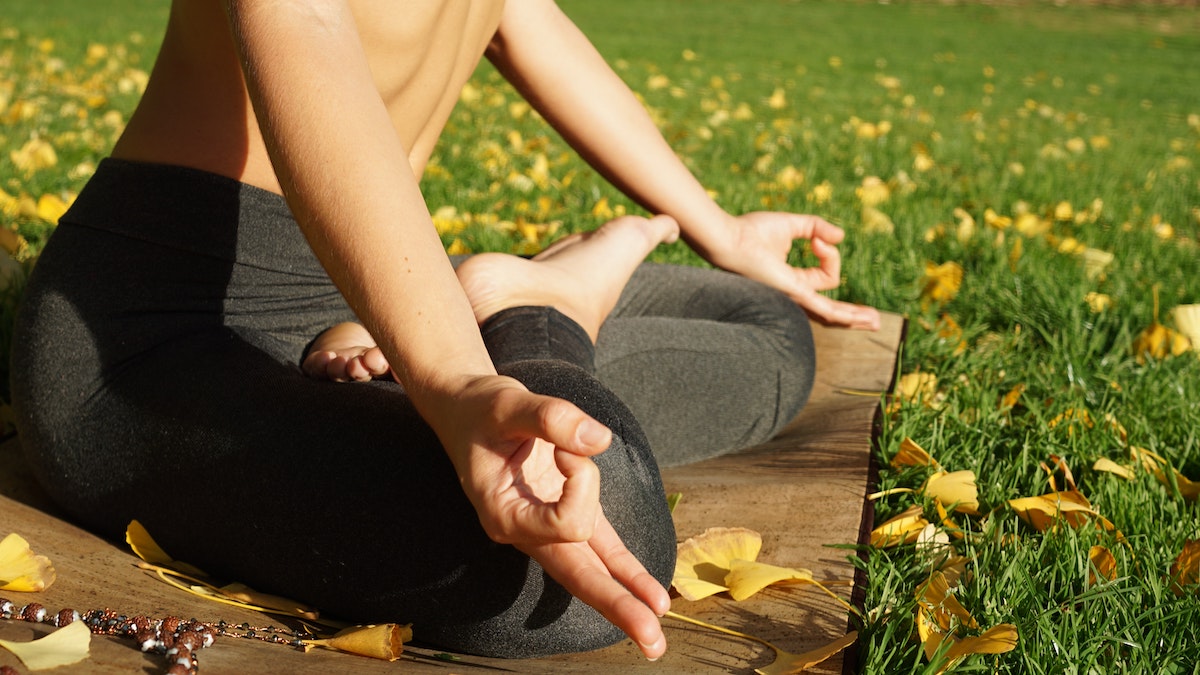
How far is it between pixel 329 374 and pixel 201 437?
8.3 inches

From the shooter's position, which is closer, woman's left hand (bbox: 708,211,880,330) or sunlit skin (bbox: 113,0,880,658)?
sunlit skin (bbox: 113,0,880,658)

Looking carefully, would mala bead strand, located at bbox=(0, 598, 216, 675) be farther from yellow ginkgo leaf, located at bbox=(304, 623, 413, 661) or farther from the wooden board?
yellow ginkgo leaf, located at bbox=(304, 623, 413, 661)

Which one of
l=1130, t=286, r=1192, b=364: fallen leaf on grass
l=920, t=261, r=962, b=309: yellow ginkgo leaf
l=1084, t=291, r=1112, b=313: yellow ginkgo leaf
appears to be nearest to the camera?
l=1130, t=286, r=1192, b=364: fallen leaf on grass

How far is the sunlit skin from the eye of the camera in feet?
3.69

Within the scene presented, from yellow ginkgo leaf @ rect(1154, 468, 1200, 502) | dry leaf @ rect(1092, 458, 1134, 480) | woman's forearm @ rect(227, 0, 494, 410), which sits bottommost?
yellow ginkgo leaf @ rect(1154, 468, 1200, 502)

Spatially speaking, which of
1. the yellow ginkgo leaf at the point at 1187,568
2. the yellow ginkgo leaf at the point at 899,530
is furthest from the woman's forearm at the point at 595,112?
the yellow ginkgo leaf at the point at 1187,568

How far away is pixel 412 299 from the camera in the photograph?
1.21 metres

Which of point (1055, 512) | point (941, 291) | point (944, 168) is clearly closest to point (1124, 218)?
point (944, 168)

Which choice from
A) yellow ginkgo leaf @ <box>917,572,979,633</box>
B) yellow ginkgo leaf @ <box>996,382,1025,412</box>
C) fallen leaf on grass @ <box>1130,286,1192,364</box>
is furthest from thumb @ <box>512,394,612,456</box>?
fallen leaf on grass @ <box>1130,286,1192,364</box>

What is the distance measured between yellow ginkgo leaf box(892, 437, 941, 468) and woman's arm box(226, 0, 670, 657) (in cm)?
89

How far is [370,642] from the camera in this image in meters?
1.35

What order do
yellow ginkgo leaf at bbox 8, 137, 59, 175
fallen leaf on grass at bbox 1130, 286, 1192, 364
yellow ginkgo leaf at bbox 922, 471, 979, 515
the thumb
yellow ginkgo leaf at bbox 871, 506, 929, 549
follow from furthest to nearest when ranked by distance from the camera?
yellow ginkgo leaf at bbox 8, 137, 59, 175 < fallen leaf on grass at bbox 1130, 286, 1192, 364 < yellow ginkgo leaf at bbox 922, 471, 979, 515 < yellow ginkgo leaf at bbox 871, 506, 929, 549 < the thumb

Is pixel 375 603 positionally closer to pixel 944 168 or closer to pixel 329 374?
pixel 329 374

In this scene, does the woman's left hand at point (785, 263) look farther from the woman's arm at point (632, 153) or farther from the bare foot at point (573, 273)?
the bare foot at point (573, 273)
